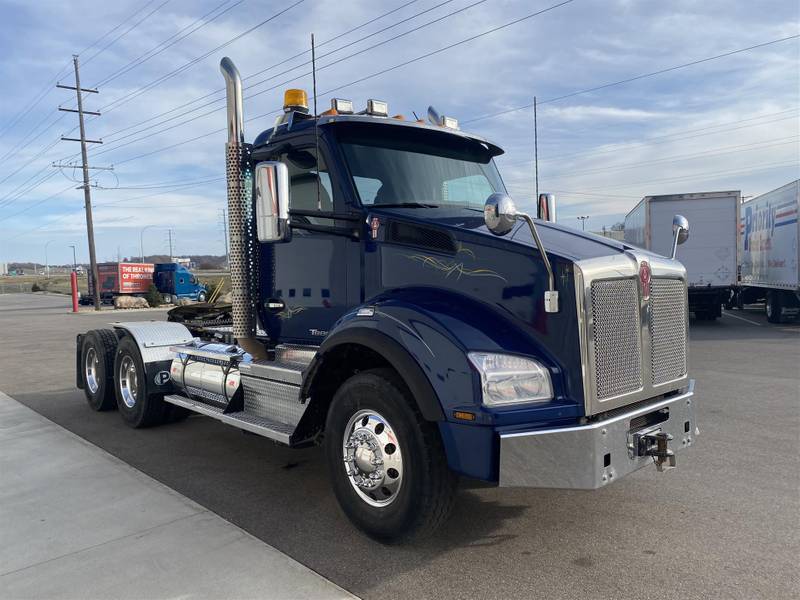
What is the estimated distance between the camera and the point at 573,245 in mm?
3371

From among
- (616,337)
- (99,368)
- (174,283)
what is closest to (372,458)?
(616,337)

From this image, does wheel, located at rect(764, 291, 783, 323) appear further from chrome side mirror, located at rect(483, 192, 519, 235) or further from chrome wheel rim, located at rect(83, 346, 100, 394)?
chrome wheel rim, located at rect(83, 346, 100, 394)

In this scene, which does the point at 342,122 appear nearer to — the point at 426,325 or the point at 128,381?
the point at 426,325

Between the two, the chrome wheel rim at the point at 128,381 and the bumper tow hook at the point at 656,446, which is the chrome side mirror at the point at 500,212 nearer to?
the bumper tow hook at the point at 656,446

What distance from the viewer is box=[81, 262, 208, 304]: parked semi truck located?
32.7 metres

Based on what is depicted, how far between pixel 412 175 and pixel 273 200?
1004 millimetres

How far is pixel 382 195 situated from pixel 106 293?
33.1 m

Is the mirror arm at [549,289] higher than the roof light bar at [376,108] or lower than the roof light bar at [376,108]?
lower

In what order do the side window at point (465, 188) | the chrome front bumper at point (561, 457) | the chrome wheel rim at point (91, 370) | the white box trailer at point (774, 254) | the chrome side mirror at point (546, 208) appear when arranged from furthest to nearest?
the white box trailer at point (774, 254) → the chrome wheel rim at point (91, 370) → the chrome side mirror at point (546, 208) → the side window at point (465, 188) → the chrome front bumper at point (561, 457)

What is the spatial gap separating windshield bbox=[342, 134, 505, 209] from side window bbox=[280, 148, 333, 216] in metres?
0.23

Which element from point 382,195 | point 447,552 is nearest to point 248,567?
point 447,552

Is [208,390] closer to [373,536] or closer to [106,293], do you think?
[373,536]

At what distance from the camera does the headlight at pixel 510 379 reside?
2973 millimetres

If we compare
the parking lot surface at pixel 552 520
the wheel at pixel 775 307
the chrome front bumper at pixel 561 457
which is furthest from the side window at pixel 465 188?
the wheel at pixel 775 307
